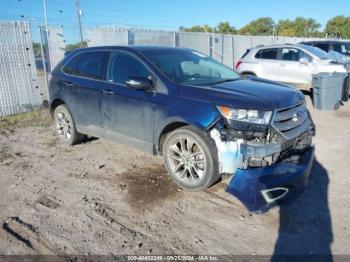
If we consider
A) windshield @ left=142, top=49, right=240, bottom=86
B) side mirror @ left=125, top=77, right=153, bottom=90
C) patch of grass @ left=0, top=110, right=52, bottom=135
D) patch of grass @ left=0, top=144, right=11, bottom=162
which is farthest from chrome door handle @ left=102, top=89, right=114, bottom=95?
patch of grass @ left=0, top=110, right=52, bottom=135

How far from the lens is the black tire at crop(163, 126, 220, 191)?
12.8 ft

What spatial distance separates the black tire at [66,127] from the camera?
6.02 metres

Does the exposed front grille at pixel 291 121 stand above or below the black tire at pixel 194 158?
above

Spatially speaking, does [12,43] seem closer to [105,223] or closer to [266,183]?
[105,223]

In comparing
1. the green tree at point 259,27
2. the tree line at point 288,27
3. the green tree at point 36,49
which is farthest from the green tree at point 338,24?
the green tree at point 36,49

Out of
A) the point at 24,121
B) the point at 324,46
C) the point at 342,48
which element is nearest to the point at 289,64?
the point at 324,46

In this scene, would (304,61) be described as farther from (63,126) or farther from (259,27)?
(259,27)

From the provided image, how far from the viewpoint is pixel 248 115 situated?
3.73 m

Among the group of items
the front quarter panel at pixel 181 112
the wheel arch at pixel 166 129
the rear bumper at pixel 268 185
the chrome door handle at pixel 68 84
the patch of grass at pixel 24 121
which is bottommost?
the patch of grass at pixel 24 121

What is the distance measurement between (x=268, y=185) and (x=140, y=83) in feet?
6.67

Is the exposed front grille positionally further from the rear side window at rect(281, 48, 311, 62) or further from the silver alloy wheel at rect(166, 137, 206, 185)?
the rear side window at rect(281, 48, 311, 62)

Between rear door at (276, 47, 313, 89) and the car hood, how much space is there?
652 centimetres

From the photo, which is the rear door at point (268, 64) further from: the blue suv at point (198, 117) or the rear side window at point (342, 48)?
the blue suv at point (198, 117)

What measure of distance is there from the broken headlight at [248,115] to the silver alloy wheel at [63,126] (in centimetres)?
338
